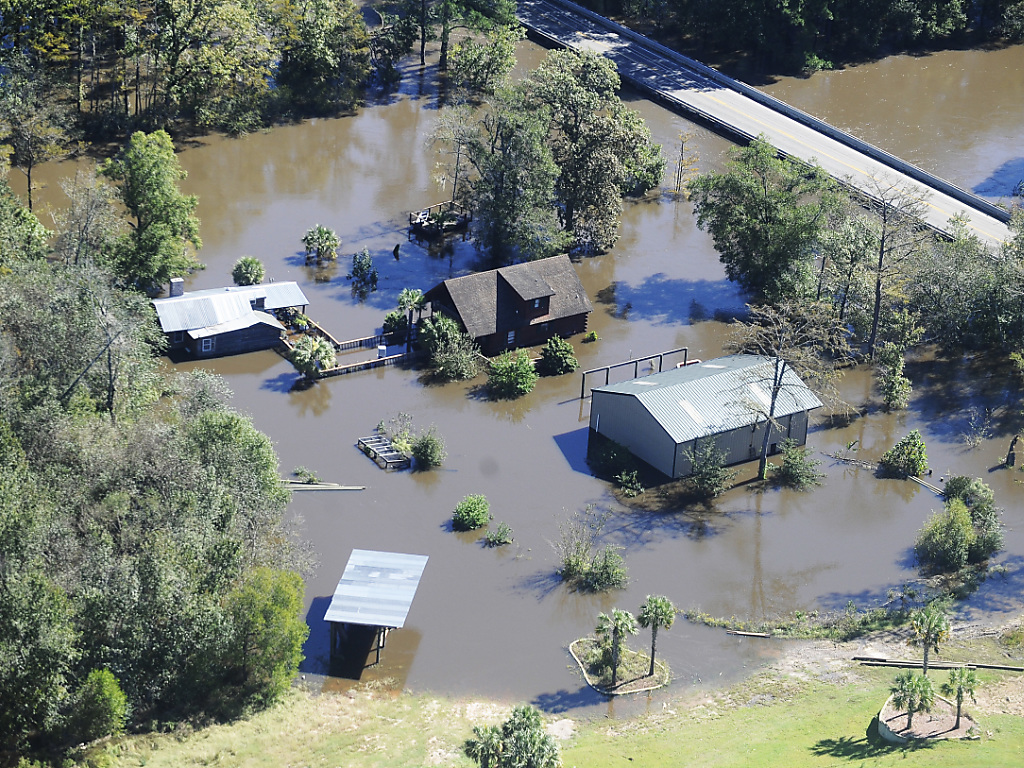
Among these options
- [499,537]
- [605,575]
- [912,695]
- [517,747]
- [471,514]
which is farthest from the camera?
[471,514]

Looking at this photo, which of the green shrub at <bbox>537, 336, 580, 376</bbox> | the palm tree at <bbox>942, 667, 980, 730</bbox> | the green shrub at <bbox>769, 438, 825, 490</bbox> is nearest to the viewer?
the palm tree at <bbox>942, 667, 980, 730</bbox>

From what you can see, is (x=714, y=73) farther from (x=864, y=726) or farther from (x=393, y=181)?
(x=864, y=726)

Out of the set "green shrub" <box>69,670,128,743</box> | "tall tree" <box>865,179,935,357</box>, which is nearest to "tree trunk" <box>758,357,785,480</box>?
"tall tree" <box>865,179,935,357</box>

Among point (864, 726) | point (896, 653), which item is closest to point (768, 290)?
point (896, 653)

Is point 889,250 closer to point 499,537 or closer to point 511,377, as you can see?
point 511,377

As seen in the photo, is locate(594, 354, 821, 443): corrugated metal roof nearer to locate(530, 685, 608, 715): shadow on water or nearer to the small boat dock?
locate(530, 685, 608, 715): shadow on water

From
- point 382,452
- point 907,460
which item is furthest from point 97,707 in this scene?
point 907,460
